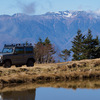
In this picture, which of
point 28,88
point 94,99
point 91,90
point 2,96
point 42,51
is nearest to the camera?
point 94,99

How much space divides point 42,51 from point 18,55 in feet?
256

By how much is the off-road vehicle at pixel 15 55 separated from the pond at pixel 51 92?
10310 mm

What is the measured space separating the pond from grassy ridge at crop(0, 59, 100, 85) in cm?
229

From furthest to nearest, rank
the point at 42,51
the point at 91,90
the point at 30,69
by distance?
1. the point at 42,51
2. the point at 30,69
3. the point at 91,90

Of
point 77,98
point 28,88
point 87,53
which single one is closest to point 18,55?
point 28,88

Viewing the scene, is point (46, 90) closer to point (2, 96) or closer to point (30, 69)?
point (2, 96)

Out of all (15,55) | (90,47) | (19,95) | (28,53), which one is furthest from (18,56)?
(90,47)

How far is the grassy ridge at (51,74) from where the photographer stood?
2776 centimetres

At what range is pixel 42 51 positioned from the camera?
374ft

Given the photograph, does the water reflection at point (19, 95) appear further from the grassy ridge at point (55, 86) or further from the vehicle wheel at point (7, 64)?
the vehicle wheel at point (7, 64)

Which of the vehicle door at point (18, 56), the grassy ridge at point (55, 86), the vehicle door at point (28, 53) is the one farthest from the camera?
the vehicle door at point (28, 53)

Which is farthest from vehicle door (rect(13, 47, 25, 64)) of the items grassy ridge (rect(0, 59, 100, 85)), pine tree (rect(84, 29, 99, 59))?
pine tree (rect(84, 29, 99, 59))

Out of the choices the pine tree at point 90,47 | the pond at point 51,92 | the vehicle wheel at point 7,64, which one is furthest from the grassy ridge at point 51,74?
the pine tree at point 90,47

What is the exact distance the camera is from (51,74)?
29859 millimetres
